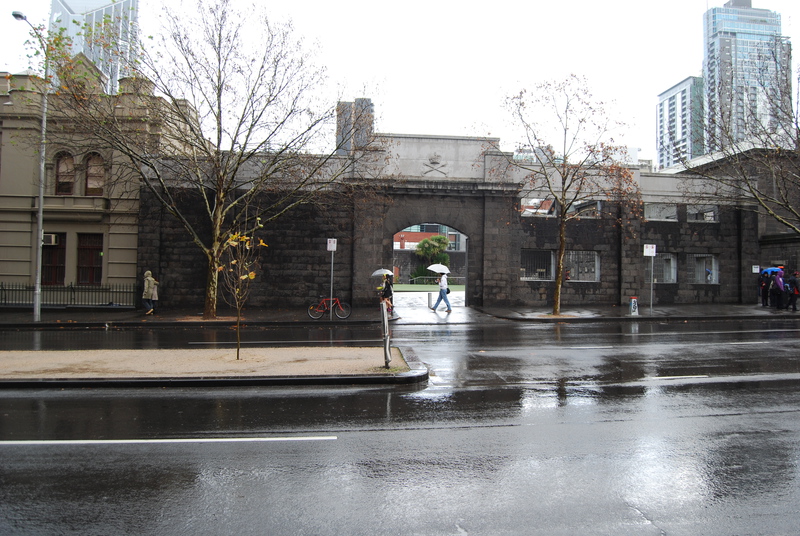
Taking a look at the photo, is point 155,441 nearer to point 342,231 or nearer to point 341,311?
point 341,311

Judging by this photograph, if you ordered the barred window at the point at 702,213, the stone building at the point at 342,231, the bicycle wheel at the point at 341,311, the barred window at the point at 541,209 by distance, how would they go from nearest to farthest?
the bicycle wheel at the point at 341,311, the stone building at the point at 342,231, the barred window at the point at 541,209, the barred window at the point at 702,213

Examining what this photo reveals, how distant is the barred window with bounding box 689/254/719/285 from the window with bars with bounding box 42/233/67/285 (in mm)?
29721

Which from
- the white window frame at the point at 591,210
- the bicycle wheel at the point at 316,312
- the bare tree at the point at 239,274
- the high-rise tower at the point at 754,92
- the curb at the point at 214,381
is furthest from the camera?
the white window frame at the point at 591,210

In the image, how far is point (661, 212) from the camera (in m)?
26.3

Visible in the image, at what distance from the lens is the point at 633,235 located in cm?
2398

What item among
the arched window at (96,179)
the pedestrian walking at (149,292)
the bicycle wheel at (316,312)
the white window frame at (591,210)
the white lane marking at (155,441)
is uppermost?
the arched window at (96,179)

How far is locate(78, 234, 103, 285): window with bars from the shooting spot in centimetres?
2314

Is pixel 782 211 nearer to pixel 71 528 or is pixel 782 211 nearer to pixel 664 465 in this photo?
pixel 664 465

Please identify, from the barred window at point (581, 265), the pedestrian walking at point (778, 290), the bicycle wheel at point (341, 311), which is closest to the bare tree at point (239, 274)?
the bicycle wheel at point (341, 311)

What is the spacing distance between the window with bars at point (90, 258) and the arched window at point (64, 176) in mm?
2124

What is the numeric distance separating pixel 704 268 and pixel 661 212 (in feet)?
11.6

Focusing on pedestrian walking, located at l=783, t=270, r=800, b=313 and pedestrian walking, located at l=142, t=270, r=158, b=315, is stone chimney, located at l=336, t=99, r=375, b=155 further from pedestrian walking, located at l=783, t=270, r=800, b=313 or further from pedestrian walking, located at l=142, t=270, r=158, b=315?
pedestrian walking, located at l=783, t=270, r=800, b=313

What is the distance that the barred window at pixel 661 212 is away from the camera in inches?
1014

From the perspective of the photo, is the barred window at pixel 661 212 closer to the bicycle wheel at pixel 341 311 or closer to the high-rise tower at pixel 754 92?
the high-rise tower at pixel 754 92
